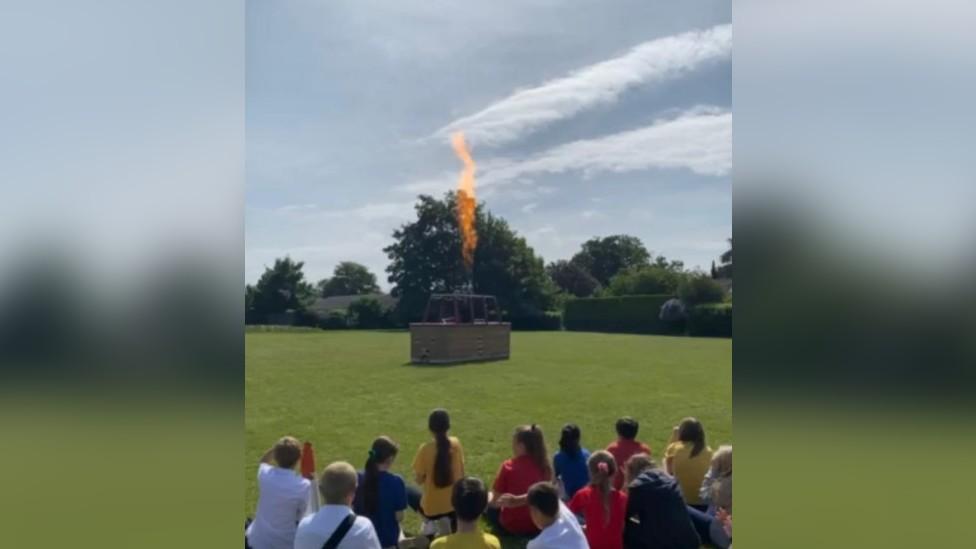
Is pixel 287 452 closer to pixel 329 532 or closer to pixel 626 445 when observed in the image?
pixel 329 532

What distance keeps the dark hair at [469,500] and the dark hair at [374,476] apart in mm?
1238

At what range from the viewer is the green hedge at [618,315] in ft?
107

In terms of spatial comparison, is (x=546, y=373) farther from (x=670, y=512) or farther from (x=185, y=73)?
(x=185, y=73)

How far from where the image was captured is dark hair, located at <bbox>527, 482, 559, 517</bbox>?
3.36m

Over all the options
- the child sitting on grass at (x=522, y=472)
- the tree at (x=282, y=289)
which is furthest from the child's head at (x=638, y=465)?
the tree at (x=282, y=289)

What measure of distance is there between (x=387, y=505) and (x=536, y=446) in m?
1.13

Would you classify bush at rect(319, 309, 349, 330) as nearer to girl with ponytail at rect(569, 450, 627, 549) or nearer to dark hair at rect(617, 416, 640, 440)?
dark hair at rect(617, 416, 640, 440)

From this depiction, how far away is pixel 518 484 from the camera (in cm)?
505

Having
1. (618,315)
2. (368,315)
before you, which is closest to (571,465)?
(368,315)

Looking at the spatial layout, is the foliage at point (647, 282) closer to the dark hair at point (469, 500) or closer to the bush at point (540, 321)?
the bush at point (540, 321)

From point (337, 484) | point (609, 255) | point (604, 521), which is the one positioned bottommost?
point (604, 521)

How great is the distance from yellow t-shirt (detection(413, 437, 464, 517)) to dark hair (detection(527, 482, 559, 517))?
68.2 inches

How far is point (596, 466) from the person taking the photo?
408 cm

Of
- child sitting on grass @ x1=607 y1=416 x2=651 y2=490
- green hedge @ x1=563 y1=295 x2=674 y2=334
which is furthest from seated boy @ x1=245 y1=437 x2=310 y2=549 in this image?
green hedge @ x1=563 y1=295 x2=674 y2=334
